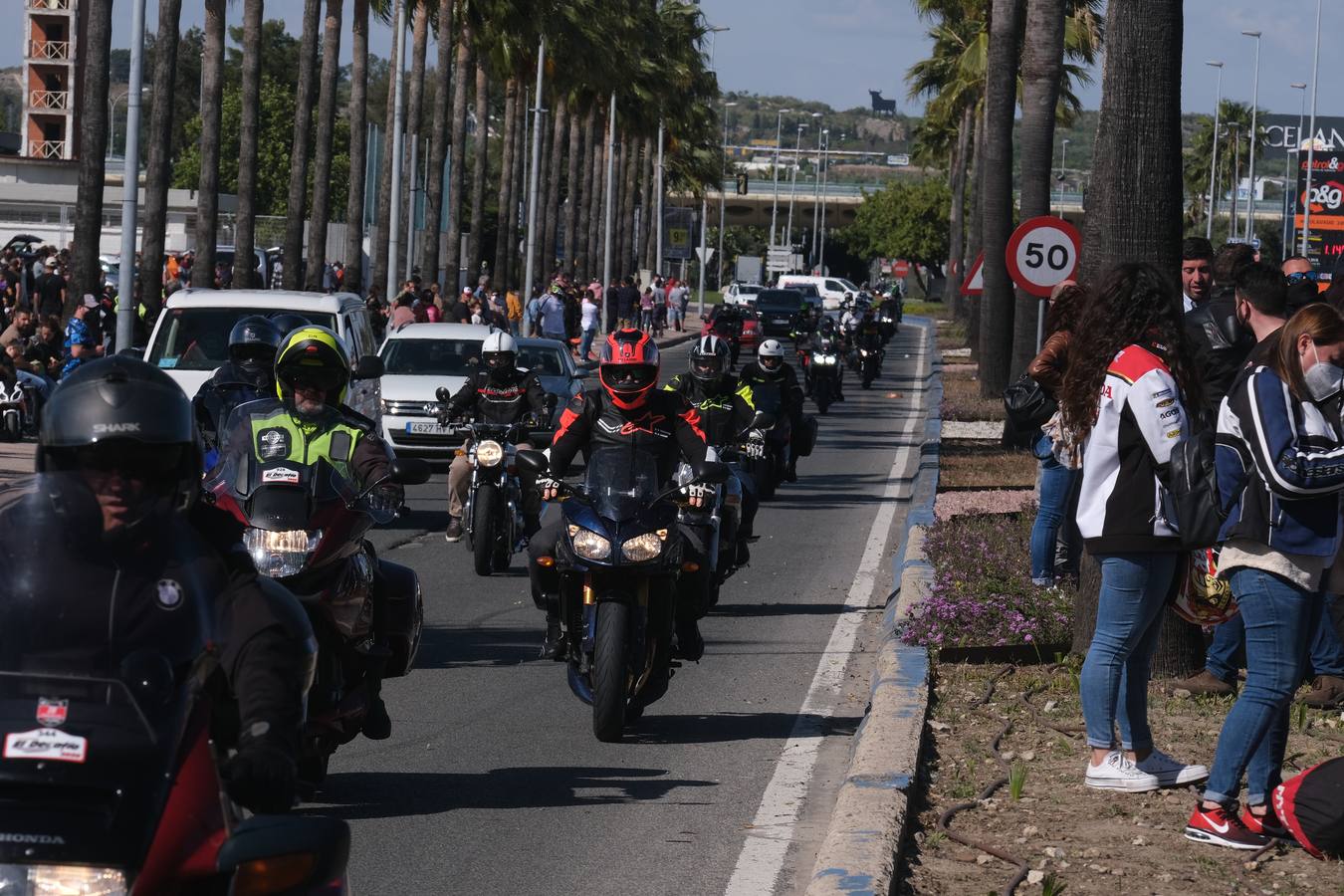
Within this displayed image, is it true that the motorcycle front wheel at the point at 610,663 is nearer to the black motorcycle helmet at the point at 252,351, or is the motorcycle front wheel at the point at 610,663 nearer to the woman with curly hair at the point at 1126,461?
the woman with curly hair at the point at 1126,461

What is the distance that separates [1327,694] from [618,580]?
3.12m

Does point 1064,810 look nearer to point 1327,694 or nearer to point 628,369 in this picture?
point 1327,694

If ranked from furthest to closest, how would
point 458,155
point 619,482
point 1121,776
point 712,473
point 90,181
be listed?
point 458,155 < point 90,181 < point 712,473 < point 619,482 < point 1121,776

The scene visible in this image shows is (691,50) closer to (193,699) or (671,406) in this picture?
(671,406)

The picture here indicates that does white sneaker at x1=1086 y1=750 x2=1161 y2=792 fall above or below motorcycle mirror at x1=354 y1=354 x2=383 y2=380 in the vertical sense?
below

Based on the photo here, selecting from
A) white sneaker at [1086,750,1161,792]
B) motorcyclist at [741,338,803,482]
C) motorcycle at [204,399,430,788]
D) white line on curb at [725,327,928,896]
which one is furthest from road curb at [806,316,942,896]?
motorcyclist at [741,338,803,482]

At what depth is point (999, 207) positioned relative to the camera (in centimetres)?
3180

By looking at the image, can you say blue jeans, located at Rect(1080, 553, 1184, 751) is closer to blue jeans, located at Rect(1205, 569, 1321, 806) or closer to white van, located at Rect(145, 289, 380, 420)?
→ blue jeans, located at Rect(1205, 569, 1321, 806)

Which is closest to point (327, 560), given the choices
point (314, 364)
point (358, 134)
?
point (314, 364)

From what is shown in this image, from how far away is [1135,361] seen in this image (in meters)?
6.88

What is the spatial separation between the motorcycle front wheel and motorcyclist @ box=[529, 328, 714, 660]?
76 cm

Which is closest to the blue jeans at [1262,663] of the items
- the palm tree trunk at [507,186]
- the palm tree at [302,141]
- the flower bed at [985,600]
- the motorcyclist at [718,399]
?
the flower bed at [985,600]

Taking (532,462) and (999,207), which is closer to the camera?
(532,462)

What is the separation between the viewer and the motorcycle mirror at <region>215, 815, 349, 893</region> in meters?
3.14
